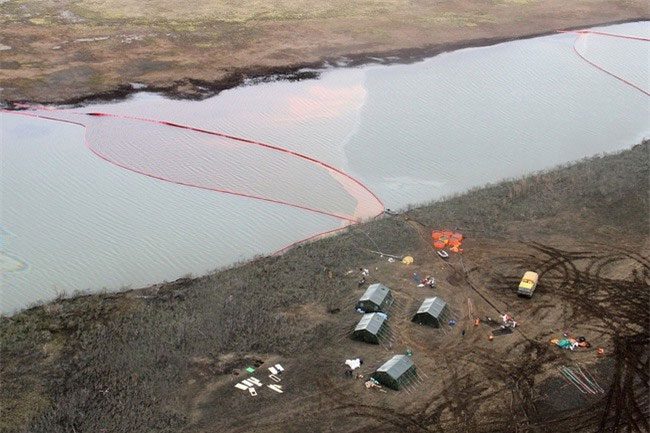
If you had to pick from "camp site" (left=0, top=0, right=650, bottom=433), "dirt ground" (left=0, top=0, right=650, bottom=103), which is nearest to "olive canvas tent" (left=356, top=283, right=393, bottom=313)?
"camp site" (left=0, top=0, right=650, bottom=433)

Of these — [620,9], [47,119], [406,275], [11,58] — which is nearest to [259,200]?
[406,275]

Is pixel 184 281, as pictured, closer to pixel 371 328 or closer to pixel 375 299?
pixel 375 299

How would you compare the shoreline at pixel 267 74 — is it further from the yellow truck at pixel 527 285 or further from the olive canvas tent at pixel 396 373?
the olive canvas tent at pixel 396 373

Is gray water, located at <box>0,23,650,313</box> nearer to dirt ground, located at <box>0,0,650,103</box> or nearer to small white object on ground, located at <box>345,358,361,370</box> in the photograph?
dirt ground, located at <box>0,0,650,103</box>

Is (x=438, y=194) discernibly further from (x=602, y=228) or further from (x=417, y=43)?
(x=417, y=43)

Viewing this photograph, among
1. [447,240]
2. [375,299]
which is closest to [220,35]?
[447,240]

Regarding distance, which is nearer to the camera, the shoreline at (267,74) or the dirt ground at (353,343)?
the dirt ground at (353,343)

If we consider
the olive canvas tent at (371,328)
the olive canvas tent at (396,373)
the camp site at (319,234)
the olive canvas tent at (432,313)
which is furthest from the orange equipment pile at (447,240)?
the olive canvas tent at (396,373)
